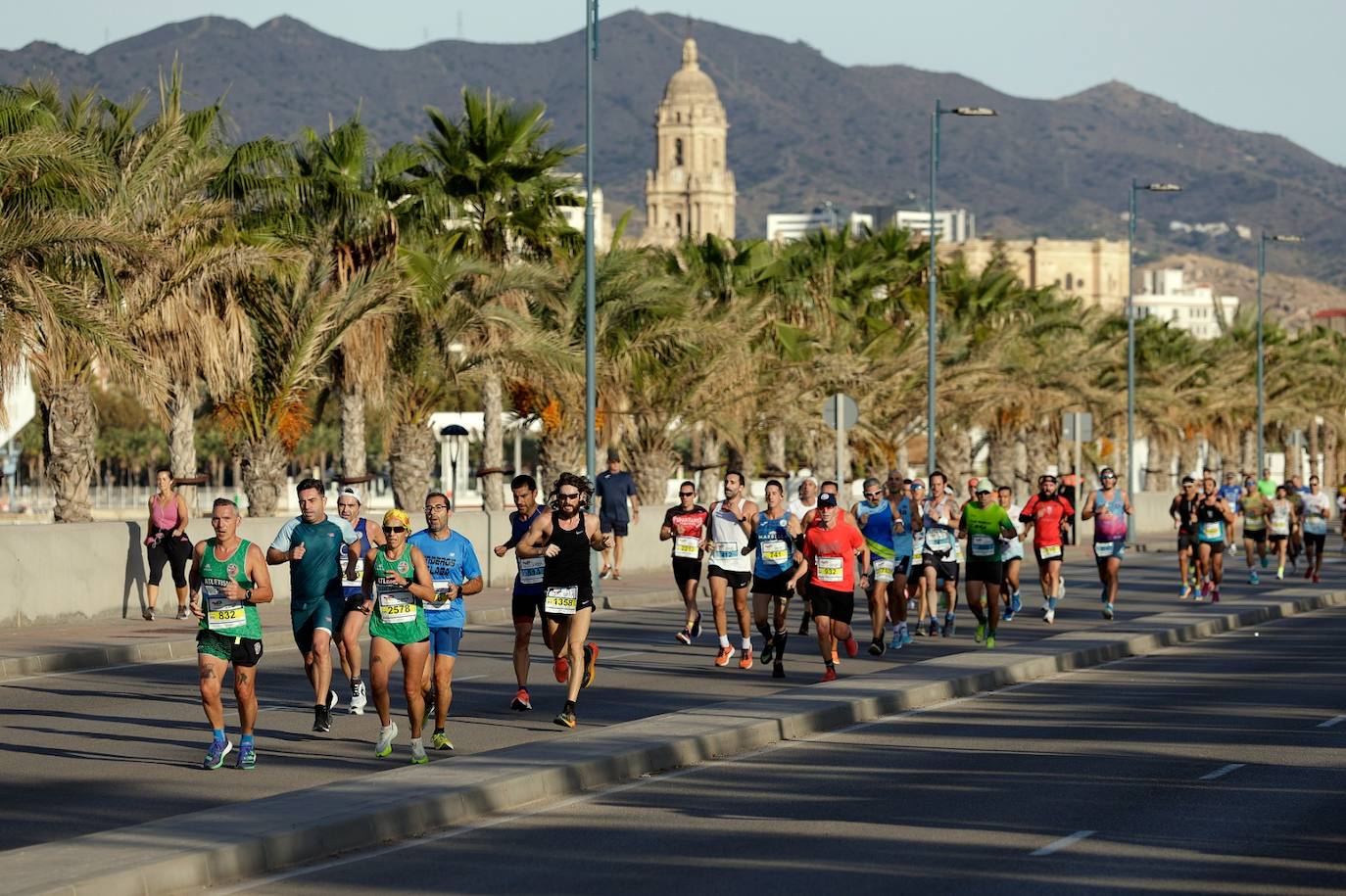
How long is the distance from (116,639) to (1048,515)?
1105 cm

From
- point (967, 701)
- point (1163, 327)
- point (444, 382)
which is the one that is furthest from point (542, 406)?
point (1163, 327)

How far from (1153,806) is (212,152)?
2268 cm

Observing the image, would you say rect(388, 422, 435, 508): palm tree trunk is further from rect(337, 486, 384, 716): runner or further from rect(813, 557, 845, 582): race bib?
rect(337, 486, 384, 716): runner

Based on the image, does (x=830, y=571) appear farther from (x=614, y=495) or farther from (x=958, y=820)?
(x=614, y=495)

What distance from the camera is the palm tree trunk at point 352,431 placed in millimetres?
32594

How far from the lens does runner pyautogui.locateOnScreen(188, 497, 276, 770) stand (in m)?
12.9

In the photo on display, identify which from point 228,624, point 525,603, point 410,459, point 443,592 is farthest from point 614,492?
point 228,624

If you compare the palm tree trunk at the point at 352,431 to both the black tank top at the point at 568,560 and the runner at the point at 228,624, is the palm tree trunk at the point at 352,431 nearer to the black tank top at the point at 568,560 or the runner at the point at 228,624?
the black tank top at the point at 568,560

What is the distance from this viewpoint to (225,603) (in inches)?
507

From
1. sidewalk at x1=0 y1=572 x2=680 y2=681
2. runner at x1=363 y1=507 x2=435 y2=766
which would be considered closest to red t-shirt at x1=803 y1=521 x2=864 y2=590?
sidewalk at x1=0 y1=572 x2=680 y2=681

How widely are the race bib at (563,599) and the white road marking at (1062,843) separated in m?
5.19

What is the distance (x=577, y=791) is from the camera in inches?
494

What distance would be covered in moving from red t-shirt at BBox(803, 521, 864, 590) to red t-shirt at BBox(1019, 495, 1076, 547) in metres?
7.23

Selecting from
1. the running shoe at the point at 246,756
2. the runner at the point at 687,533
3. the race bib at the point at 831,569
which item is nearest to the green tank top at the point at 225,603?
the running shoe at the point at 246,756
